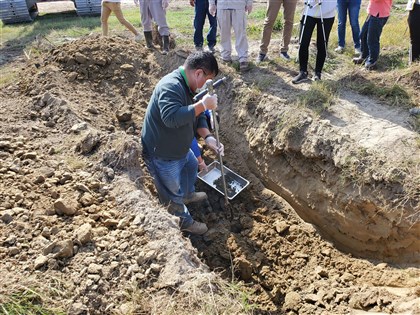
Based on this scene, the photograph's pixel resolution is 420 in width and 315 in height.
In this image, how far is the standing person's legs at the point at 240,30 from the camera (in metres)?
5.80

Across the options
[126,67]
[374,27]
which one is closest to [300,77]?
[374,27]

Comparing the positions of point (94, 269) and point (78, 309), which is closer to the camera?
point (78, 309)

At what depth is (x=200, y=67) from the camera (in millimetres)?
3578

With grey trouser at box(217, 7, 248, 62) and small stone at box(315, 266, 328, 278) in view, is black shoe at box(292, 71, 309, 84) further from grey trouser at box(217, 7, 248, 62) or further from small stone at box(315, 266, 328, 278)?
small stone at box(315, 266, 328, 278)

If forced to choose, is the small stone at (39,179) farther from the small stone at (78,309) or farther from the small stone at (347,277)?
the small stone at (347,277)

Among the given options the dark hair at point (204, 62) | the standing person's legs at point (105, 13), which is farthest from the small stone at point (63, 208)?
the standing person's legs at point (105, 13)

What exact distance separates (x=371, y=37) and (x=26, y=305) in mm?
5561

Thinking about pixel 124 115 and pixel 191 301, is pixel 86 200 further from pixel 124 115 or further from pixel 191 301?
pixel 124 115

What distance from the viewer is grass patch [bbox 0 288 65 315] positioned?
2.45 meters

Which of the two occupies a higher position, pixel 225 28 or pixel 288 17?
pixel 288 17

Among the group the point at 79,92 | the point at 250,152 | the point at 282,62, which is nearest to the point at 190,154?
the point at 250,152

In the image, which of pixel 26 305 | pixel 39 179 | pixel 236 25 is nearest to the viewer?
pixel 26 305

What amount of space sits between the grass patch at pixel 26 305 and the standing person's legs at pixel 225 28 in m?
4.68

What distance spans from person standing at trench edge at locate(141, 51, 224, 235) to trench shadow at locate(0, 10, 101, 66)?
4461mm
